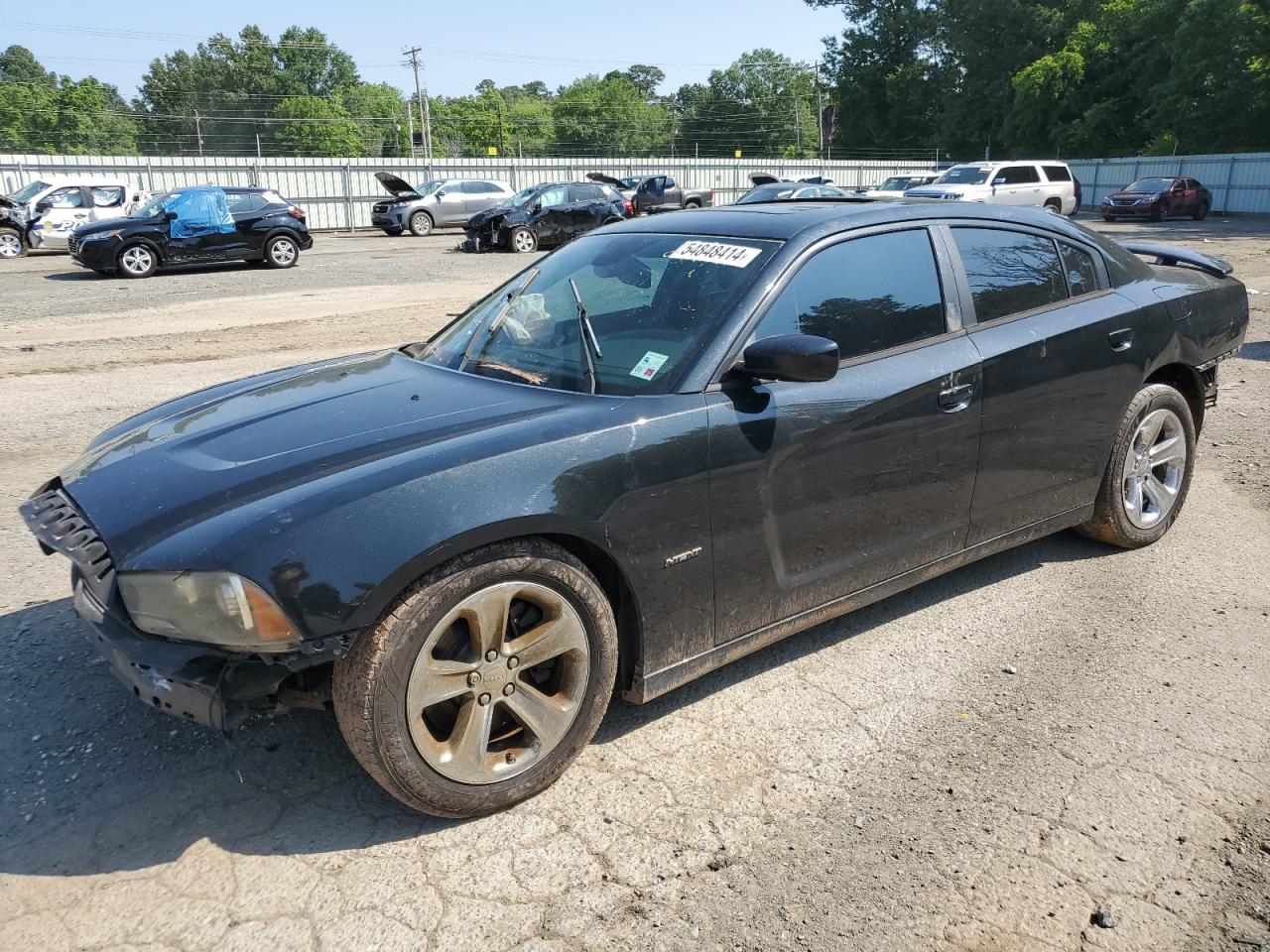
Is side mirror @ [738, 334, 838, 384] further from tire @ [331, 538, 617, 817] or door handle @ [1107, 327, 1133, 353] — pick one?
door handle @ [1107, 327, 1133, 353]

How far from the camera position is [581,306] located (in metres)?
3.54

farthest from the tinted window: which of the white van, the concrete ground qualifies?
the concrete ground

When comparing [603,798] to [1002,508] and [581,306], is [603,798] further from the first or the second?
[1002,508]

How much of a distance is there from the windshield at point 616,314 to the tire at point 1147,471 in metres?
2.09

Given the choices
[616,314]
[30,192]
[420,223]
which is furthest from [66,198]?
[616,314]

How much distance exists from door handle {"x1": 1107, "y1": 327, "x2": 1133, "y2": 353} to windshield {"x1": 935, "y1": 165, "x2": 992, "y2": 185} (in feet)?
83.0

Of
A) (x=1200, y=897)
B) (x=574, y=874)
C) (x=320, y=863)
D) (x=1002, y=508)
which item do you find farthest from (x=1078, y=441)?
(x=320, y=863)

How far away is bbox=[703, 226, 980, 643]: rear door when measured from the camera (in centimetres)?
316

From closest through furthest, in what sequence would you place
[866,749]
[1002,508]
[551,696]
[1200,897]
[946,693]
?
1. [1200,897]
2. [551,696]
3. [866,749]
4. [946,693]
5. [1002,508]

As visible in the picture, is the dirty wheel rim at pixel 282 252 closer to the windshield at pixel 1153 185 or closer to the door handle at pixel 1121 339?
the door handle at pixel 1121 339

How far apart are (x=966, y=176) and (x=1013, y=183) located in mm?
1361

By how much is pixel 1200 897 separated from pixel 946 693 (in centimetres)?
110

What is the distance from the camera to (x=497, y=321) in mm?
3904

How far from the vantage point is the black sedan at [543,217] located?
2273cm
